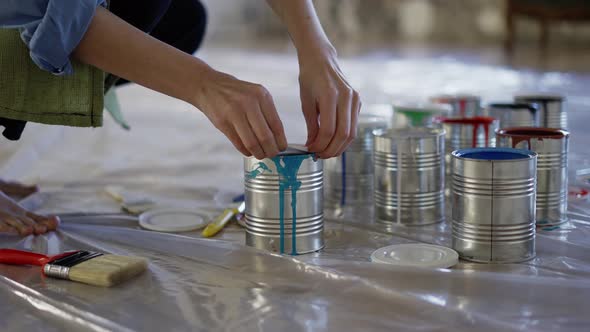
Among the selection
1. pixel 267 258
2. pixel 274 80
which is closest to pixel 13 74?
pixel 267 258

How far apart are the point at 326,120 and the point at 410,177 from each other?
28 centimetres

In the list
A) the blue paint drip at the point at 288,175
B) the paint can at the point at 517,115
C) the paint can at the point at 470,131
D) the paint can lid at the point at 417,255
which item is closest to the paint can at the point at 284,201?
the blue paint drip at the point at 288,175

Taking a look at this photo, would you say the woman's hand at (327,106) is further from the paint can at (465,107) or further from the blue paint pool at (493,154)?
the paint can at (465,107)

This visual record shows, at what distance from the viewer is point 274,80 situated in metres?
3.55

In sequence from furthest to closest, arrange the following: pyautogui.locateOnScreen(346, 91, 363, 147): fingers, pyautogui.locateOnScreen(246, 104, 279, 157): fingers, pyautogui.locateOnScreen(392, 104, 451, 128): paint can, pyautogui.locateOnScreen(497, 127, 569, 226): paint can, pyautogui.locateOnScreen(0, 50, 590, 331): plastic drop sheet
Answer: pyautogui.locateOnScreen(392, 104, 451, 128): paint can < pyautogui.locateOnScreen(497, 127, 569, 226): paint can < pyautogui.locateOnScreen(346, 91, 363, 147): fingers < pyautogui.locateOnScreen(246, 104, 279, 157): fingers < pyautogui.locateOnScreen(0, 50, 590, 331): plastic drop sheet

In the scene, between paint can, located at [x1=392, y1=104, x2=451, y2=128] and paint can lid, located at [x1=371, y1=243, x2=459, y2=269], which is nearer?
paint can lid, located at [x1=371, y1=243, x2=459, y2=269]

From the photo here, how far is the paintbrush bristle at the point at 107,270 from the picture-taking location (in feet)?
3.65

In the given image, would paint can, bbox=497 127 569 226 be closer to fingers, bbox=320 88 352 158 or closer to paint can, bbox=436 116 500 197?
paint can, bbox=436 116 500 197

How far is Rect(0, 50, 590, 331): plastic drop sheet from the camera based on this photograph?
0.99 m

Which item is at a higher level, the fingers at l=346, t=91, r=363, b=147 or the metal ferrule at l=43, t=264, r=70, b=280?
the fingers at l=346, t=91, r=363, b=147

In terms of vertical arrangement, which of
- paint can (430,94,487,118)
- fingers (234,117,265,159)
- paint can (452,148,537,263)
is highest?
paint can (430,94,487,118)

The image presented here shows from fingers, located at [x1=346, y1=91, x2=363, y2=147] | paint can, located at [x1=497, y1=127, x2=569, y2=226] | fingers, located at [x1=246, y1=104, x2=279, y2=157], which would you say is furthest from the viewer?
paint can, located at [x1=497, y1=127, x2=569, y2=226]

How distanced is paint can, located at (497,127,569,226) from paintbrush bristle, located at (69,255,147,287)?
0.66 meters

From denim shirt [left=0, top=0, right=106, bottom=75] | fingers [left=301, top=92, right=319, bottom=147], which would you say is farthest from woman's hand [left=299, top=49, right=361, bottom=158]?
denim shirt [left=0, top=0, right=106, bottom=75]
